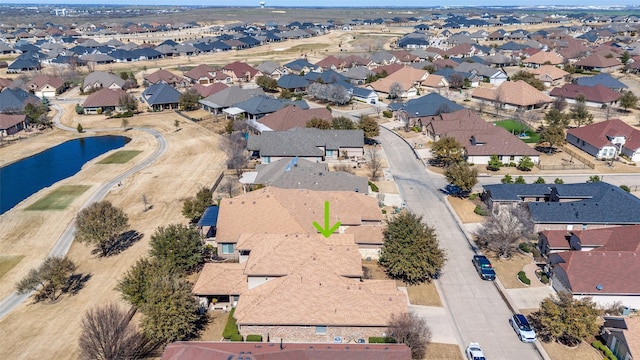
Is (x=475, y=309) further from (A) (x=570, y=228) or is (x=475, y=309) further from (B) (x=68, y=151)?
(B) (x=68, y=151)

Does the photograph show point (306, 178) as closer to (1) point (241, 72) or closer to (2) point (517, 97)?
(2) point (517, 97)

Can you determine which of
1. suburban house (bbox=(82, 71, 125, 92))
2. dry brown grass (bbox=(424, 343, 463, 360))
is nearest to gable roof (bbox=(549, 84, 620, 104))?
dry brown grass (bbox=(424, 343, 463, 360))

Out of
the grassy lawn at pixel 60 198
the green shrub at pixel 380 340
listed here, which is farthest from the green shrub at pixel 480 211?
the grassy lawn at pixel 60 198

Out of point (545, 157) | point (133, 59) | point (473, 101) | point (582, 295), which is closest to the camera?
point (582, 295)

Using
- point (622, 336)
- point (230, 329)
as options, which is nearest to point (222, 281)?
point (230, 329)

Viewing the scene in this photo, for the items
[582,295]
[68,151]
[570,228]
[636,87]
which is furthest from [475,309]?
[636,87]
